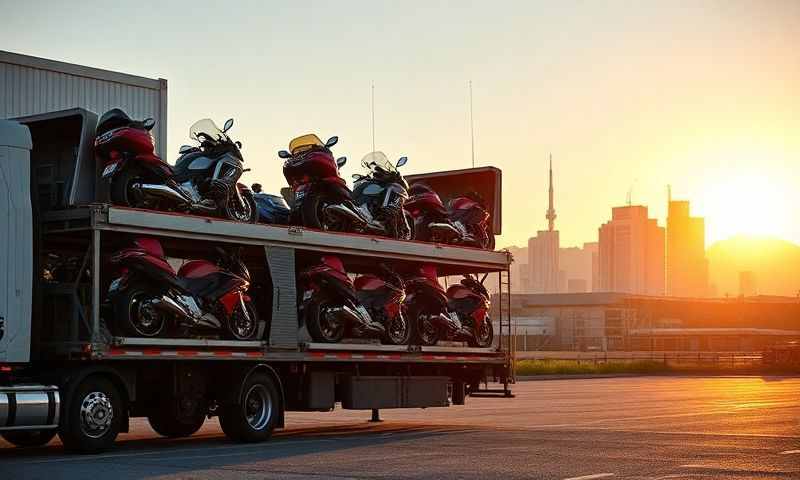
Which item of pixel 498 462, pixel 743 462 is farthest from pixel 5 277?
pixel 743 462

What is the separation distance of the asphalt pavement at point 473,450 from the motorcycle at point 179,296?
153cm

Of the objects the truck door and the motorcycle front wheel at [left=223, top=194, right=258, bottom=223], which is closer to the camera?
the truck door

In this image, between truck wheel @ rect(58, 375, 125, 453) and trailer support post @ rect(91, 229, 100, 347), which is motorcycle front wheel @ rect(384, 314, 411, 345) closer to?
truck wheel @ rect(58, 375, 125, 453)

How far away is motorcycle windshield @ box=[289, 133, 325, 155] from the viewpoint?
20016mm

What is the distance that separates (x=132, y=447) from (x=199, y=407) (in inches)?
41.9

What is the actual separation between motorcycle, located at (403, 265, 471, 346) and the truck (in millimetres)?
1124

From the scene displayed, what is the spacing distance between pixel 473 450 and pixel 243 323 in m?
3.70

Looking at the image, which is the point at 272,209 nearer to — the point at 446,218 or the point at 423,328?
the point at 423,328

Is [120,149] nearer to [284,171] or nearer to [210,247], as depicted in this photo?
[210,247]

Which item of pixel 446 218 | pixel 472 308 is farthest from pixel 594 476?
pixel 446 218

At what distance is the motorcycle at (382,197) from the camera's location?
808 inches

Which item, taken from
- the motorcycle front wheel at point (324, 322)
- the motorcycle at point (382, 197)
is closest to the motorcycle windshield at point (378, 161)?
the motorcycle at point (382, 197)

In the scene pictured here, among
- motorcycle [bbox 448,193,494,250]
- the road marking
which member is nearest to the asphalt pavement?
the road marking

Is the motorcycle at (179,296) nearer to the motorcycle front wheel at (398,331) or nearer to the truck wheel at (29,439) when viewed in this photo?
the truck wheel at (29,439)
